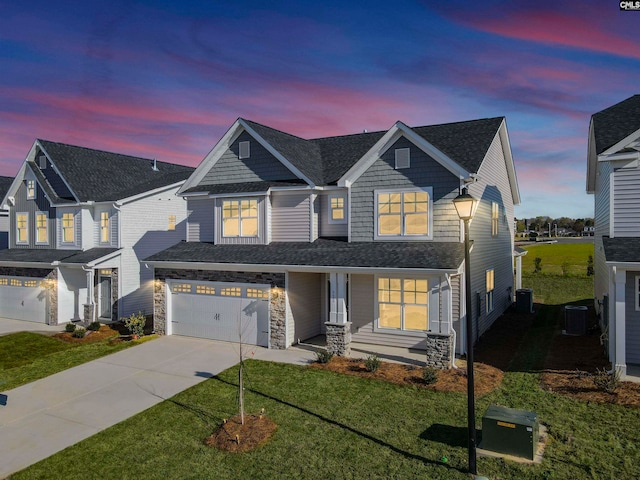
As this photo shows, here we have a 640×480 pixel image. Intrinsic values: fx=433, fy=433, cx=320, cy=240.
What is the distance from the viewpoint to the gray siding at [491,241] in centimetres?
1679

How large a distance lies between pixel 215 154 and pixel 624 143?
15.6m

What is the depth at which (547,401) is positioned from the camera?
10.5 metres

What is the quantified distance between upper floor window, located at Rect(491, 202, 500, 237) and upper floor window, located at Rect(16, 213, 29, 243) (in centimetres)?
2530

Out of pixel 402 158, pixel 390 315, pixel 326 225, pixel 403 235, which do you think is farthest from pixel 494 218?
pixel 326 225

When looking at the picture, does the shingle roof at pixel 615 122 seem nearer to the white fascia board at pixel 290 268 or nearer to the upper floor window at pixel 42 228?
the white fascia board at pixel 290 268

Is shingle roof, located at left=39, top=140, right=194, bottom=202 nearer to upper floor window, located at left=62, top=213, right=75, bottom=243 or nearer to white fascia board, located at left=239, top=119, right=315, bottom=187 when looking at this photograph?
upper floor window, located at left=62, top=213, right=75, bottom=243

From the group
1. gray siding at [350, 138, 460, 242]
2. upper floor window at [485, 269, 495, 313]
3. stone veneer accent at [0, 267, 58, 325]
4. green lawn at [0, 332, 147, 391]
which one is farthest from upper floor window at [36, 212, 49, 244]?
upper floor window at [485, 269, 495, 313]

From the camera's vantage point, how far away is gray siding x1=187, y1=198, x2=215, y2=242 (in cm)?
2008

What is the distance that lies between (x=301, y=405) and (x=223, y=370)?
12.6 ft

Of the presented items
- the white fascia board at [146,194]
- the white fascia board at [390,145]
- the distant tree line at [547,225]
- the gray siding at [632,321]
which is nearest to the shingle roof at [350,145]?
the white fascia board at [390,145]

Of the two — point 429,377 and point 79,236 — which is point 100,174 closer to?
point 79,236

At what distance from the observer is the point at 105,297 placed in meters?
22.2

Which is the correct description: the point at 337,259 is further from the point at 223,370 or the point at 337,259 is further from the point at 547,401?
the point at 547,401

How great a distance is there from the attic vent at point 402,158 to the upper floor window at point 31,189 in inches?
819
